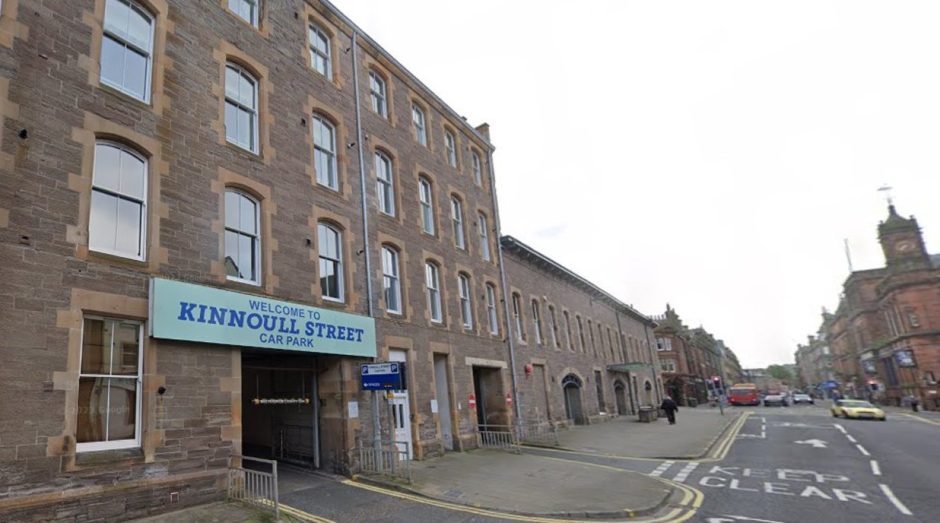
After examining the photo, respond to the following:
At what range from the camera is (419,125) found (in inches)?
833

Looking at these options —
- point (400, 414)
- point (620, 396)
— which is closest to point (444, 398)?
point (400, 414)

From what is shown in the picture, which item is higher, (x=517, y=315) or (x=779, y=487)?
(x=517, y=315)

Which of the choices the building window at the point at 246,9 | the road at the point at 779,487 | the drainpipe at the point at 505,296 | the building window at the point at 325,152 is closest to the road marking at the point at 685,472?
the road at the point at 779,487

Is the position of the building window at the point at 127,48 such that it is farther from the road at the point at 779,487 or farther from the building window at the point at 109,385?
the road at the point at 779,487

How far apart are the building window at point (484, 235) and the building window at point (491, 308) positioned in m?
1.42

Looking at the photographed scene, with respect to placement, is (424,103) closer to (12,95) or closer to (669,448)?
(12,95)

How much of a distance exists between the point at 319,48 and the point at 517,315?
15.4 m

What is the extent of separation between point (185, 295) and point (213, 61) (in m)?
5.79

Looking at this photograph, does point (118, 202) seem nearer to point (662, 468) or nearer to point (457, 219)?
point (457, 219)

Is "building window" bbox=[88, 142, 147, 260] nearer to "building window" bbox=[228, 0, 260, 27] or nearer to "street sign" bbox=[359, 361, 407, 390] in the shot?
"building window" bbox=[228, 0, 260, 27]

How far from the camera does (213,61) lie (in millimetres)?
12094

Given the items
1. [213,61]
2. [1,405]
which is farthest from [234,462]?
[213,61]

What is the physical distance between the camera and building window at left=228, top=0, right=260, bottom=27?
13.5 metres

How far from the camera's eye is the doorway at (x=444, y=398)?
17.9 metres
